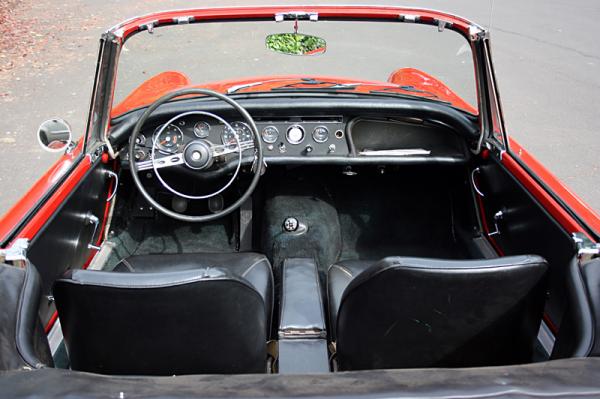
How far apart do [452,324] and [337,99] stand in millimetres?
1686

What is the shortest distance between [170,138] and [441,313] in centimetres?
185

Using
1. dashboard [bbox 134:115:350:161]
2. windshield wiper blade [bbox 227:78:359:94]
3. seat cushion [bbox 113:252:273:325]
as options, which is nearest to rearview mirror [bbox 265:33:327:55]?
windshield wiper blade [bbox 227:78:359:94]

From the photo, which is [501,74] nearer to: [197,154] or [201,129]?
[201,129]

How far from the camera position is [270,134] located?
309cm

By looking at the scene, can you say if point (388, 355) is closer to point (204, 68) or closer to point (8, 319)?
point (8, 319)

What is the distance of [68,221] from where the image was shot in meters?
2.37

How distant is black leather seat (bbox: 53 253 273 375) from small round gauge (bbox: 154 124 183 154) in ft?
4.74

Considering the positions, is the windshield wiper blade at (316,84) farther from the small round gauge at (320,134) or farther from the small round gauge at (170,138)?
the small round gauge at (170,138)

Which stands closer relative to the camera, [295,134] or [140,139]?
[140,139]

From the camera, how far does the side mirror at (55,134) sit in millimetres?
2445

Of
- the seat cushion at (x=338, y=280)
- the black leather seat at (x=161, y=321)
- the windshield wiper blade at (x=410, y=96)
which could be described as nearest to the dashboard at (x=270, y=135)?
the windshield wiper blade at (x=410, y=96)

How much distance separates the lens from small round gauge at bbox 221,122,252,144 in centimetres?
295

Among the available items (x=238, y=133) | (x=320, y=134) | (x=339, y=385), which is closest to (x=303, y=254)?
(x=320, y=134)

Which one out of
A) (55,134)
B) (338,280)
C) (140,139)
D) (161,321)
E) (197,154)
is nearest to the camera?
(161,321)
